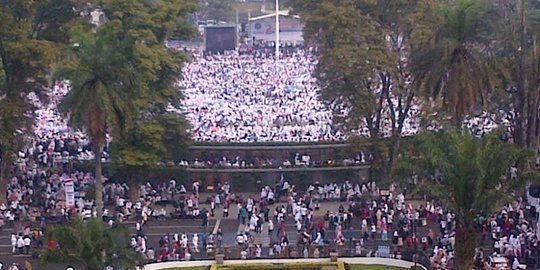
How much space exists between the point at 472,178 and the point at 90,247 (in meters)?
10.4

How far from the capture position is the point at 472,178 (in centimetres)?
3130

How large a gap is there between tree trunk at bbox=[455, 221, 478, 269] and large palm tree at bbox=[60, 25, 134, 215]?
46.1 feet

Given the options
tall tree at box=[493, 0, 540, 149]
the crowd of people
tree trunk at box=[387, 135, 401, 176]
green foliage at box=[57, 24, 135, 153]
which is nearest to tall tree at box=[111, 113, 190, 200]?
the crowd of people

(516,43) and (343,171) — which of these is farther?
(343,171)

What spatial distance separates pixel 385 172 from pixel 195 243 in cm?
1324

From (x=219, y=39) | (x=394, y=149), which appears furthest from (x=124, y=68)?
(x=219, y=39)

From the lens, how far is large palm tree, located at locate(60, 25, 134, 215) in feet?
134

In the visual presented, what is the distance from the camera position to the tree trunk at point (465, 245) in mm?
32281

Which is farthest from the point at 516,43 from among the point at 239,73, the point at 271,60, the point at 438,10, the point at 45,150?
the point at 271,60

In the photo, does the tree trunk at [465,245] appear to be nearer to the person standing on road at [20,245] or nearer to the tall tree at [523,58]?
the tall tree at [523,58]

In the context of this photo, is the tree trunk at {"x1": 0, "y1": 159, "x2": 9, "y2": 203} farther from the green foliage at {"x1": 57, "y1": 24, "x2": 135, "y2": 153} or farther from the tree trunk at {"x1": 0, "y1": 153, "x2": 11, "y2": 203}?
the green foliage at {"x1": 57, "y1": 24, "x2": 135, "y2": 153}

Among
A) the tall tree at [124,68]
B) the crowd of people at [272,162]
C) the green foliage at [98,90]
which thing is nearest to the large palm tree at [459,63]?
the crowd of people at [272,162]

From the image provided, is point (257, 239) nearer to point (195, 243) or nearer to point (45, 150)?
point (195, 243)

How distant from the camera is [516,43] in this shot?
46.7 meters
